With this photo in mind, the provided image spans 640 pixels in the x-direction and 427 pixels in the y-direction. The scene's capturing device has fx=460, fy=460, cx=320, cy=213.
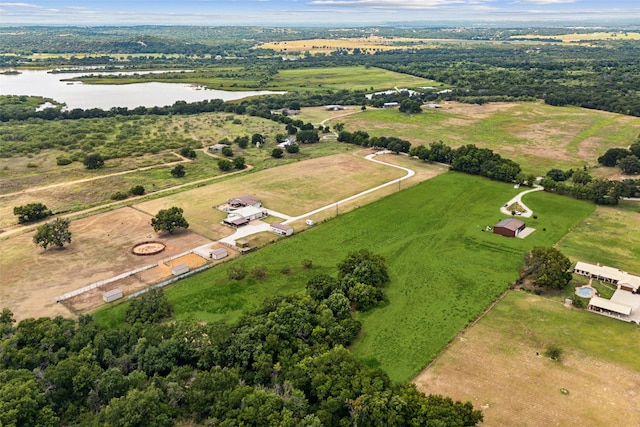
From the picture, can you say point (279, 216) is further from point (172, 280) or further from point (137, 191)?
point (137, 191)

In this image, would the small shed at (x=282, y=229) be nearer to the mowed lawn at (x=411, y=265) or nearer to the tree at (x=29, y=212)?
A: the mowed lawn at (x=411, y=265)

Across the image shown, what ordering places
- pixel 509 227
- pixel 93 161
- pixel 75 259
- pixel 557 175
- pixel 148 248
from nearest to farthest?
pixel 75 259 < pixel 148 248 < pixel 509 227 < pixel 557 175 < pixel 93 161

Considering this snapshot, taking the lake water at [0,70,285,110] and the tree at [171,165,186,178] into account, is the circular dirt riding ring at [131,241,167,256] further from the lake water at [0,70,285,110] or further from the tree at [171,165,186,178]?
the lake water at [0,70,285,110]

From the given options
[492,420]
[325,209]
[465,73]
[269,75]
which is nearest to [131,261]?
[325,209]

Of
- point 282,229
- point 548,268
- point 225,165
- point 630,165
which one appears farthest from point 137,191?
point 630,165

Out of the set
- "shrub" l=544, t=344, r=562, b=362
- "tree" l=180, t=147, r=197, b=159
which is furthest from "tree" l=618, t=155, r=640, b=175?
"tree" l=180, t=147, r=197, b=159

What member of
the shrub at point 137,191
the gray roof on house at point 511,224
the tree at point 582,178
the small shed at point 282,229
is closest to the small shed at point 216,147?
the shrub at point 137,191

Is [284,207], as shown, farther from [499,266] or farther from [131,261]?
[499,266]
